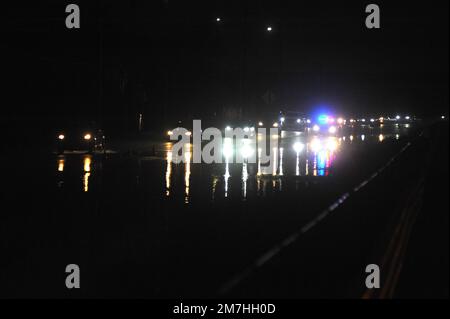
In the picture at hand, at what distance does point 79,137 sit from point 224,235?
2551 centimetres

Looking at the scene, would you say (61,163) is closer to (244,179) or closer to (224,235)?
(244,179)

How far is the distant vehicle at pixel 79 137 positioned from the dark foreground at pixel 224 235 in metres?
12.7

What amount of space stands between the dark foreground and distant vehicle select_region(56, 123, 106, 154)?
41.8 ft

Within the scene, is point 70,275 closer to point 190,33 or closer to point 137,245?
point 137,245

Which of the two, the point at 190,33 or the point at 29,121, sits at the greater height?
the point at 190,33

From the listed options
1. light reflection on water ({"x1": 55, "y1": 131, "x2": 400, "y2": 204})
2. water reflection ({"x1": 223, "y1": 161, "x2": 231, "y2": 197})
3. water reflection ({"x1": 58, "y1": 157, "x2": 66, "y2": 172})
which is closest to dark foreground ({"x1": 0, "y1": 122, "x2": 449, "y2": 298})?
light reflection on water ({"x1": 55, "y1": 131, "x2": 400, "y2": 204})

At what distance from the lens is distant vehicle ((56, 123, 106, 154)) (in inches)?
1406

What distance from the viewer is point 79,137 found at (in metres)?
36.4

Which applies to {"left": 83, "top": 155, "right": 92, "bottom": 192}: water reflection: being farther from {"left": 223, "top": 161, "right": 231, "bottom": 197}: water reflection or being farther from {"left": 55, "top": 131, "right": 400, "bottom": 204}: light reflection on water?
{"left": 223, "top": 161, "right": 231, "bottom": 197}: water reflection

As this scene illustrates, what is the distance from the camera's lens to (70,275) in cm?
883
